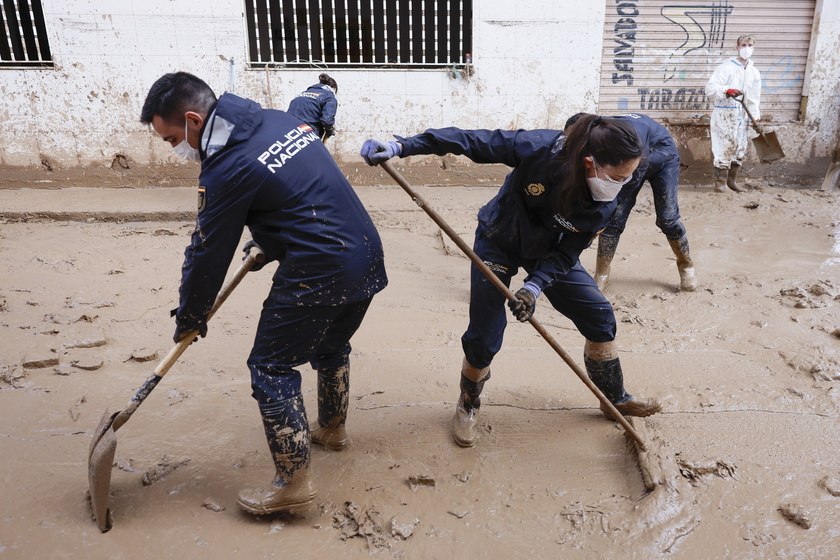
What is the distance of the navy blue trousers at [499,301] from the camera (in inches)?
103

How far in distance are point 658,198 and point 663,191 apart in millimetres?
75

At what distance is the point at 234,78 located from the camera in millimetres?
6711

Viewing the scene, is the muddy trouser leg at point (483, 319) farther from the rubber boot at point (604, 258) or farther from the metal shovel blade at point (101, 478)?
the rubber boot at point (604, 258)

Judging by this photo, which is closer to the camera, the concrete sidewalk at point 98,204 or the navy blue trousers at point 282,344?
the navy blue trousers at point 282,344

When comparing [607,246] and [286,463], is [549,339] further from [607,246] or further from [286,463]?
[607,246]

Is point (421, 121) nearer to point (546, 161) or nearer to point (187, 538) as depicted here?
point (546, 161)

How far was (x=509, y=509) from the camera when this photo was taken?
2.45m

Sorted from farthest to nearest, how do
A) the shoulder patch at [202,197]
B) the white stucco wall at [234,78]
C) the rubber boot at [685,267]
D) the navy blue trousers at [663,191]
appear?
the white stucco wall at [234,78] → the rubber boot at [685,267] → the navy blue trousers at [663,191] → the shoulder patch at [202,197]

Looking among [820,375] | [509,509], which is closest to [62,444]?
[509,509]

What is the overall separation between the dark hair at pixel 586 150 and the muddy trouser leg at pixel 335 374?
874 mm


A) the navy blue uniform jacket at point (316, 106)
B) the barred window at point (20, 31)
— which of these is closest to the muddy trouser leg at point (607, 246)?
the navy blue uniform jacket at point (316, 106)

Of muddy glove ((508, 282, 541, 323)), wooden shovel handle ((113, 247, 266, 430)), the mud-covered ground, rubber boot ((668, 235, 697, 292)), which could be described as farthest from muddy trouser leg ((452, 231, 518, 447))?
rubber boot ((668, 235, 697, 292))

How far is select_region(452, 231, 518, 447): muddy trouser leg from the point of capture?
2.61m

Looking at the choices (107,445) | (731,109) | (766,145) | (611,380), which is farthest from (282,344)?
(766,145)
